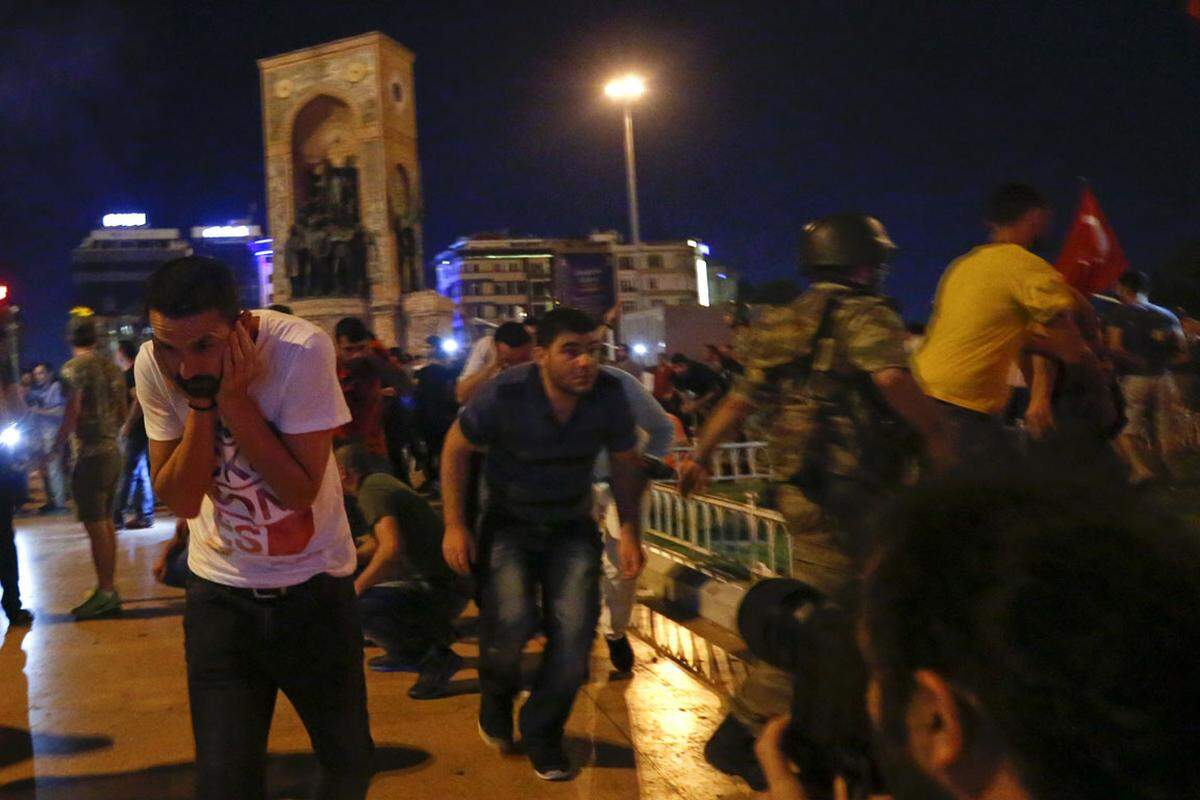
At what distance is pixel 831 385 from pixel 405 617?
9.37 ft

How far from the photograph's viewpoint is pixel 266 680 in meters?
2.80

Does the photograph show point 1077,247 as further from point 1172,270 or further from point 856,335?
point 1172,270

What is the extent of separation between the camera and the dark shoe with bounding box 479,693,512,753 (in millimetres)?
4480

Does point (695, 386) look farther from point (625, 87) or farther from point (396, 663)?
point (625, 87)

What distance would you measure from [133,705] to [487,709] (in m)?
2.12

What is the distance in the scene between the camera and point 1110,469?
1.14 metres

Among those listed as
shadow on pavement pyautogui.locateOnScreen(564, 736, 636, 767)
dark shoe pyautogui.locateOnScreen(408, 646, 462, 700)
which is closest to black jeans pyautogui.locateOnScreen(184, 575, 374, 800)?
shadow on pavement pyautogui.locateOnScreen(564, 736, 636, 767)

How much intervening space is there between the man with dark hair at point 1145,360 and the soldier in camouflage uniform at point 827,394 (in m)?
4.54

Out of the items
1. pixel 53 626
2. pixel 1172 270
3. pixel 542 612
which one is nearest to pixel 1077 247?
pixel 542 612

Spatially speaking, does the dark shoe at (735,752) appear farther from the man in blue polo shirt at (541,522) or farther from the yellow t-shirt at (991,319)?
the yellow t-shirt at (991,319)

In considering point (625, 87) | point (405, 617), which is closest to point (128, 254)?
point (625, 87)

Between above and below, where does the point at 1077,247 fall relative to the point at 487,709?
above

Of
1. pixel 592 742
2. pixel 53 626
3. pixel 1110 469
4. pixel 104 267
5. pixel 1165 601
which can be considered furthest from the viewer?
pixel 104 267

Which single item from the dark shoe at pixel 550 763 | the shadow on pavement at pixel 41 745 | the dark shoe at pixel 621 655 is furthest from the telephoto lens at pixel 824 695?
the dark shoe at pixel 621 655
